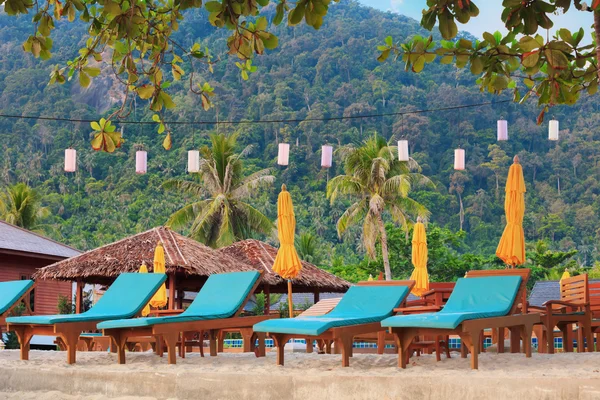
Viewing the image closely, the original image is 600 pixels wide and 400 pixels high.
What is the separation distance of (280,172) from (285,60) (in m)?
12.8

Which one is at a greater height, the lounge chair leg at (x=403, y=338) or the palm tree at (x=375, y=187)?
the palm tree at (x=375, y=187)

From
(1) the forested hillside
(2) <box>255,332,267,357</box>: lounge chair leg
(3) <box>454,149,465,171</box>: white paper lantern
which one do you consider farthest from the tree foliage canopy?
(1) the forested hillside

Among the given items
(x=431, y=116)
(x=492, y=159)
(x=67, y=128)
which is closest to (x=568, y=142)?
(x=492, y=159)

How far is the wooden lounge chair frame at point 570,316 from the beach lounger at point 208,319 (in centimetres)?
234

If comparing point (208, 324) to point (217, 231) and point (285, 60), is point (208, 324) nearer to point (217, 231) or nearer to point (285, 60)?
point (217, 231)

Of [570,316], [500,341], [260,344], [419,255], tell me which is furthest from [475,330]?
[419,255]

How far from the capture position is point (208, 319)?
20.2 feet

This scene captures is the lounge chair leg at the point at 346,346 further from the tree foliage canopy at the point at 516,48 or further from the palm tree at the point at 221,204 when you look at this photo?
the palm tree at the point at 221,204

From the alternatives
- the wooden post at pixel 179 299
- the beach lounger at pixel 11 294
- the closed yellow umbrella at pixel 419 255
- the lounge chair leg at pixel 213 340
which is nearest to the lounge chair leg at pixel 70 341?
the lounge chair leg at pixel 213 340

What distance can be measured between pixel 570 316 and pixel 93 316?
403 cm

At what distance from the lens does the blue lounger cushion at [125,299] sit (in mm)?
6410

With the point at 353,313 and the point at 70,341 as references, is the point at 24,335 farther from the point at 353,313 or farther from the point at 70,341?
the point at 353,313

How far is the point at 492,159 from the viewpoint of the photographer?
43.5 m

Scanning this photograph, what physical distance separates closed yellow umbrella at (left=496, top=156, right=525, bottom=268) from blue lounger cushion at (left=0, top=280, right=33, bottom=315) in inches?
190
